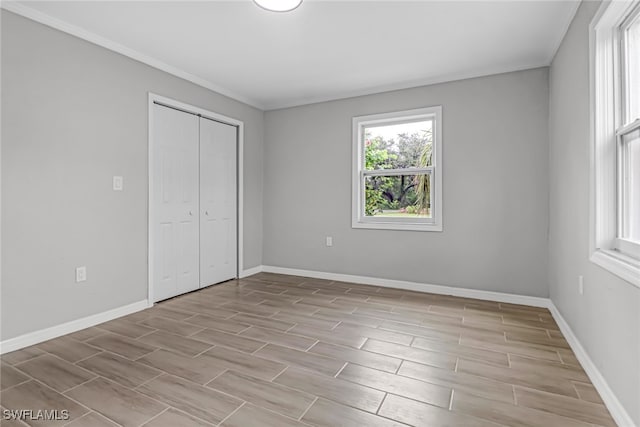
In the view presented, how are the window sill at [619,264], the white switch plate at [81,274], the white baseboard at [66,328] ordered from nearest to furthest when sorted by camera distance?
the window sill at [619,264], the white baseboard at [66,328], the white switch plate at [81,274]

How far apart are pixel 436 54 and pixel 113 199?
3.26m

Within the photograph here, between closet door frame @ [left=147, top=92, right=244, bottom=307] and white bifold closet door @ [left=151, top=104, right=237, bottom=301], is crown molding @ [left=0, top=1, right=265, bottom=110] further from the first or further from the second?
white bifold closet door @ [left=151, top=104, right=237, bottom=301]

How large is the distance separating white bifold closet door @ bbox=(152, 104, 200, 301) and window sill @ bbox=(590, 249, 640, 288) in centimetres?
361

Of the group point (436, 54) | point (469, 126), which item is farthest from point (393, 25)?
point (469, 126)

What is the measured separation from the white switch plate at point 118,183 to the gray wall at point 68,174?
0.12 feet

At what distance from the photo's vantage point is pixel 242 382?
1.99 metres

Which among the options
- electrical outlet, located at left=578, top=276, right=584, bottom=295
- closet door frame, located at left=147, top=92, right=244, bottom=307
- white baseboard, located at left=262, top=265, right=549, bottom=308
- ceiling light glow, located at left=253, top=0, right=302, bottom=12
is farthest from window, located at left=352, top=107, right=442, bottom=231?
ceiling light glow, located at left=253, top=0, right=302, bottom=12

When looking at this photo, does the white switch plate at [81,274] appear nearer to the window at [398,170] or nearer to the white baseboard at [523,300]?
the white baseboard at [523,300]

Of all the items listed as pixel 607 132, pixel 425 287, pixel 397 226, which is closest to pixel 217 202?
pixel 397 226

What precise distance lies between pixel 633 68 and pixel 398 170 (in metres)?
2.45

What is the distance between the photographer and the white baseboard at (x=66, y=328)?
240cm

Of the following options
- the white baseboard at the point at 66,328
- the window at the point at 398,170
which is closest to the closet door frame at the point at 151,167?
the white baseboard at the point at 66,328

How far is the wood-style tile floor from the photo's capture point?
1.70 meters

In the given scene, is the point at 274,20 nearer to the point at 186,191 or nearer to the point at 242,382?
the point at 186,191
